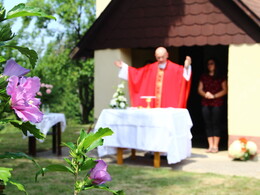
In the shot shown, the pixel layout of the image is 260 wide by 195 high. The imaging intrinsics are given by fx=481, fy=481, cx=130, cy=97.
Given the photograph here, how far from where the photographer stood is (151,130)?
762 centimetres

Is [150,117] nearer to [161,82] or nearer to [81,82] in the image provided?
[161,82]

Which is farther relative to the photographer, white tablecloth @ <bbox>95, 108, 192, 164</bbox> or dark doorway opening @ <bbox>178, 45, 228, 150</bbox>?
dark doorway opening @ <bbox>178, 45, 228, 150</bbox>

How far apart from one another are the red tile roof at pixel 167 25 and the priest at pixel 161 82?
1001 mm

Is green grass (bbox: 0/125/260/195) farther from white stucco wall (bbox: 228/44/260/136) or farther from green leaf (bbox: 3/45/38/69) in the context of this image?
green leaf (bbox: 3/45/38/69)

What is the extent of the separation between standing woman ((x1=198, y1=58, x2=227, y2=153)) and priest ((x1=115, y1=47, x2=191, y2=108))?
29.3 inches

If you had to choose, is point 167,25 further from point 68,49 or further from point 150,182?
point 68,49

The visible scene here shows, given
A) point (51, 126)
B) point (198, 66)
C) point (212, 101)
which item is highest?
point (198, 66)

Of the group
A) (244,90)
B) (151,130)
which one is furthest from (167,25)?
(151,130)

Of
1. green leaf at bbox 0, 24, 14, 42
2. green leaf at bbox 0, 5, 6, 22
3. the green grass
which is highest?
green leaf at bbox 0, 5, 6, 22

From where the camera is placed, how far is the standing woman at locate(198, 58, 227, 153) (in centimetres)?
941

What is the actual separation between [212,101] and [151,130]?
7.68 ft

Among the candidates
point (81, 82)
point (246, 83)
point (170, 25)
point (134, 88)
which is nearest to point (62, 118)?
point (134, 88)

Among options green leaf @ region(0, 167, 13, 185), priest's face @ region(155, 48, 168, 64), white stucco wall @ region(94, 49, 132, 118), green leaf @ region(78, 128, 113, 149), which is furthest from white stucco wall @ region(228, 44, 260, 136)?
green leaf @ region(0, 167, 13, 185)

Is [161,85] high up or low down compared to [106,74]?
down
